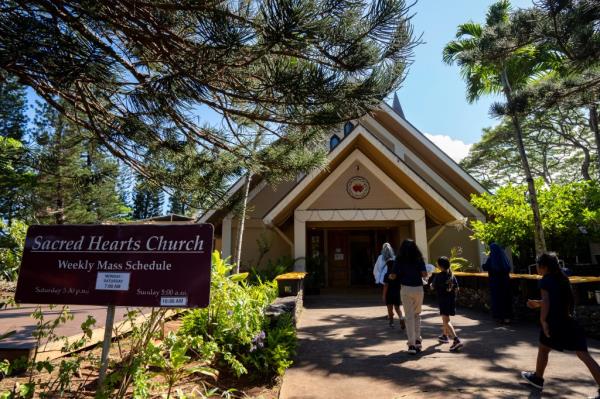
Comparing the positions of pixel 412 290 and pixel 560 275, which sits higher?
Answer: pixel 560 275

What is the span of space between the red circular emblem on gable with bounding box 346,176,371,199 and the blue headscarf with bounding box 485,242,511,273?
5115mm

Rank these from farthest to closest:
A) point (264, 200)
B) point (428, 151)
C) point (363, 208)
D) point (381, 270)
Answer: point (264, 200), point (428, 151), point (363, 208), point (381, 270)

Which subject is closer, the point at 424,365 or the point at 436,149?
the point at 424,365

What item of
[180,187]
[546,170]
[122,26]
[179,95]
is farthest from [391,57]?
[546,170]

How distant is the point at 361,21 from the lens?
3016 millimetres

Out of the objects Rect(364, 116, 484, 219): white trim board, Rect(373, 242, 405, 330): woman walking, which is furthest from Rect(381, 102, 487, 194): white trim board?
Rect(373, 242, 405, 330): woman walking

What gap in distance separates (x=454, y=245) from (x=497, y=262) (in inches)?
267

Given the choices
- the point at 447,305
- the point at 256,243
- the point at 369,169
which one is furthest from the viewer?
the point at 256,243

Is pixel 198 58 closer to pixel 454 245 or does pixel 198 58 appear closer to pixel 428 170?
pixel 428 170

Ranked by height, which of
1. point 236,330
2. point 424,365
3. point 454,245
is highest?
point 454,245

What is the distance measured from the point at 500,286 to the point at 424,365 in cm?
345

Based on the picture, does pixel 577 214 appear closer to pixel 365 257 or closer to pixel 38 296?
pixel 365 257

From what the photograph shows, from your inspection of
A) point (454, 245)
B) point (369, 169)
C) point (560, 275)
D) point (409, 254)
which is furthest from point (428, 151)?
point (560, 275)

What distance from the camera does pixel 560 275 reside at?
369 cm
